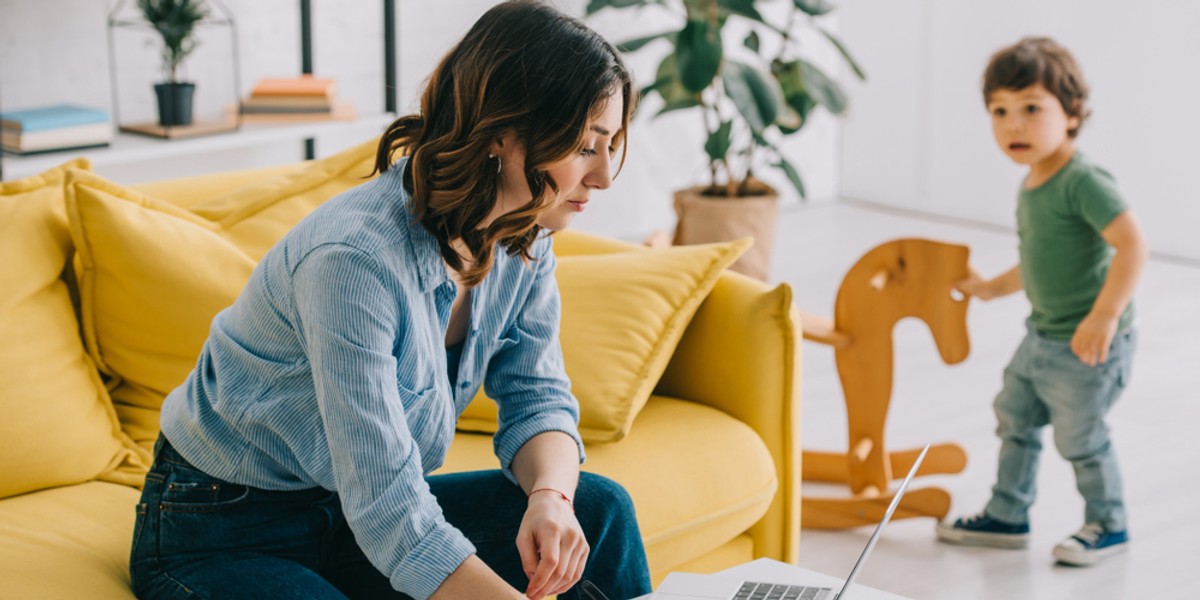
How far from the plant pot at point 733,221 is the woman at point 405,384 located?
201 centimetres

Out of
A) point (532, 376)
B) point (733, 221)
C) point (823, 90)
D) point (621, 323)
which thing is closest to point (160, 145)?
point (733, 221)

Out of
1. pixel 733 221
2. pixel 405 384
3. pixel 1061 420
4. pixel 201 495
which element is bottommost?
pixel 1061 420

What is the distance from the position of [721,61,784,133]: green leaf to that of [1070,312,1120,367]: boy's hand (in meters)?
1.28

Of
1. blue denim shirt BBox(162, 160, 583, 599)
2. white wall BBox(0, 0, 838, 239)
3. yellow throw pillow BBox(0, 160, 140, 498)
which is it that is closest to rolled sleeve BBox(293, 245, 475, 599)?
blue denim shirt BBox(162, 160, 583, 599)

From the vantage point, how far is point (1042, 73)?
234cm

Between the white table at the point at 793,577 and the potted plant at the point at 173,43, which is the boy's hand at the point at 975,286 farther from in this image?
the potted plant at the point at 173,43

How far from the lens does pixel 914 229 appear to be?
4.96 metres

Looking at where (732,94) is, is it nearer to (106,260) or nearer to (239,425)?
(106,260)

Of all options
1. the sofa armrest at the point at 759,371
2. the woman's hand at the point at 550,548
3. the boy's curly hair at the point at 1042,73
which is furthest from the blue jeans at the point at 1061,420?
the woman's hand at the point at 550,548

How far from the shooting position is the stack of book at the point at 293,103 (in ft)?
10.9

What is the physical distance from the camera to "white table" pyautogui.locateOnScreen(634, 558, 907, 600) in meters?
1.35

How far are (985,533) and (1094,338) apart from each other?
43 cm

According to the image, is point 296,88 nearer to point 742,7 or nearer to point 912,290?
point 742,7

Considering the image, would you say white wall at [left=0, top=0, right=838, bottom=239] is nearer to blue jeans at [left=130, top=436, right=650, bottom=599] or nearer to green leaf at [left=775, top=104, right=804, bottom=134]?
green leaf at [left=775, top=104, right=804, bottom=134]
